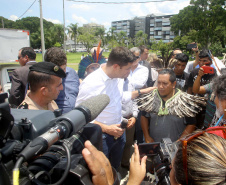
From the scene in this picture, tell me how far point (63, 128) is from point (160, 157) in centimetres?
102

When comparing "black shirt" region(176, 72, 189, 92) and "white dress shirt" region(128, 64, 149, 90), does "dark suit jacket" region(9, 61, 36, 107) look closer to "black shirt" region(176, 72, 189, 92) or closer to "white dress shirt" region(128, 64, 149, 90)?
"white dress shirt" region(128, 64, 149, 90)

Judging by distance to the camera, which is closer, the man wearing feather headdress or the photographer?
the photographer

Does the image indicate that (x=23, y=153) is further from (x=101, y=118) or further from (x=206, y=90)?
(x=206, y=90)

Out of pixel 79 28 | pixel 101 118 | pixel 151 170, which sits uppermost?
pixel 79 28

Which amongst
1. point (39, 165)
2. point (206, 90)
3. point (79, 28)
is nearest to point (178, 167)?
point (39, 165)

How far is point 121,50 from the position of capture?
91.7 inches

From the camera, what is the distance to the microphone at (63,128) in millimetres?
698

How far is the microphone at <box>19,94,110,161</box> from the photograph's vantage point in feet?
2.29

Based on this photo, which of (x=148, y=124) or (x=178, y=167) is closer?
(x=178, y=167)

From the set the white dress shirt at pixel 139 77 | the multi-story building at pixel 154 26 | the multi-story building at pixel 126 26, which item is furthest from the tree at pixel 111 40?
the white dress shirt at pixel 139 77

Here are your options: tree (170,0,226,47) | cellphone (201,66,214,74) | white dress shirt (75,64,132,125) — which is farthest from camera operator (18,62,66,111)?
tree (170,0,226,47)

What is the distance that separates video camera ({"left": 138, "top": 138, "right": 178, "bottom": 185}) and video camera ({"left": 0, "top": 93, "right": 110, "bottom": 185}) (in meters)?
0.62

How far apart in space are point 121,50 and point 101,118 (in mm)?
888

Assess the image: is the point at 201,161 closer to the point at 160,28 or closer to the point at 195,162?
the point at 195,162
